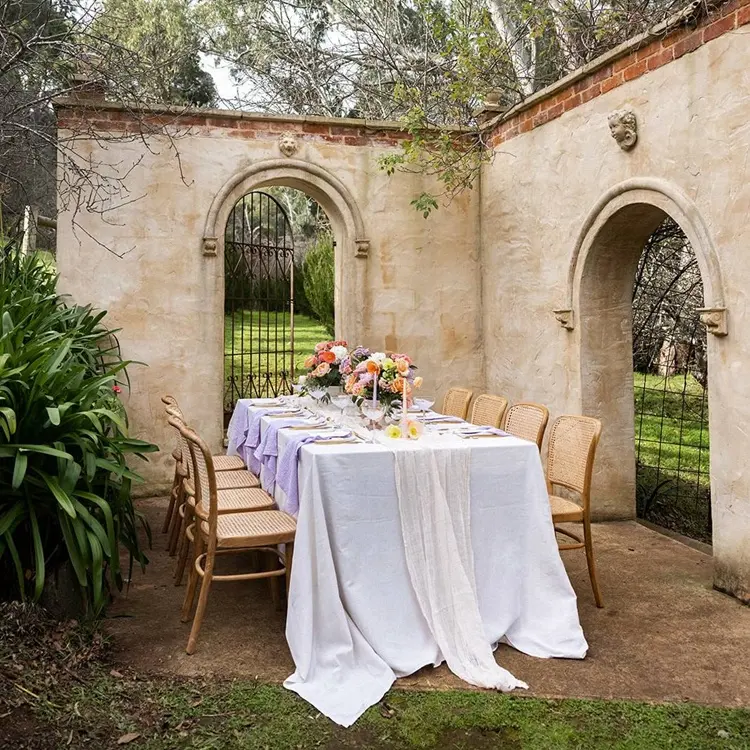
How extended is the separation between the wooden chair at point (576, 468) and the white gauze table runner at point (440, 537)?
0.61 metres

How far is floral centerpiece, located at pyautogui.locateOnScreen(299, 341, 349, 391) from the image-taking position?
3867 mm

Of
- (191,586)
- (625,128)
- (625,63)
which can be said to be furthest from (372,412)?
(625,63)

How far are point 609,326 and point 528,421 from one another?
1.36m

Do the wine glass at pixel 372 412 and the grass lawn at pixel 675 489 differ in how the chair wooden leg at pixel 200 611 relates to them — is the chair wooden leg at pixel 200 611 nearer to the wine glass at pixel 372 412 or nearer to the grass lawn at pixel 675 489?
the wine glass at pixel 372 412

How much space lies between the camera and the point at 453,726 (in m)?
2.30

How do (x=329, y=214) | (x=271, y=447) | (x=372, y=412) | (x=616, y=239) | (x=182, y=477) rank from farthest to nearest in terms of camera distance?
(x=329, y=214)
(x=616, y=239)
(x=182, y=477)
(x=271, y=447)
(x=372, y=412)

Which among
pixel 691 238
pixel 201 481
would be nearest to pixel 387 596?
pixel 201 481

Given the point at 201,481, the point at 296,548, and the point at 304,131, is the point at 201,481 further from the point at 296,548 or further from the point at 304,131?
the point at 304,131

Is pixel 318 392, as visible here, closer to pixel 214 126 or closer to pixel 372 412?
pixel 372 412

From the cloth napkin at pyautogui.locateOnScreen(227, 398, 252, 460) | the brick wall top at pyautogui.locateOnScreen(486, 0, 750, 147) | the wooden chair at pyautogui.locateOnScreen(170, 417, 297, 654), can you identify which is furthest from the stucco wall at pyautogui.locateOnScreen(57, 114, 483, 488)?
the wooden chair at pyautogui.locateOnScreen(170, 417, 297, 654)

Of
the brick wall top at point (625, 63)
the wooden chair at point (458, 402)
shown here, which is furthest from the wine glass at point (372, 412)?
the brick wall top at point (625, 63)

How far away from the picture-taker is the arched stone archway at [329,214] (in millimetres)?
5598

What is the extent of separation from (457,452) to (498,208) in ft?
11.4

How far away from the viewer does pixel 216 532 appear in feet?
9.41
